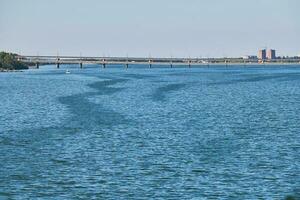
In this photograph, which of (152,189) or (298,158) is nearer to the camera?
(152,189)

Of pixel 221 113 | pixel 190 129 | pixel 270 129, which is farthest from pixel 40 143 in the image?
pixel 221 113

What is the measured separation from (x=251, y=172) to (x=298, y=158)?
5807 mm

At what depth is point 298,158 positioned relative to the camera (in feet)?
155

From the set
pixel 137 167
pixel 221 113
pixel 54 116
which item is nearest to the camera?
pixel 137 167

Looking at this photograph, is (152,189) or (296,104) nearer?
(152,189)

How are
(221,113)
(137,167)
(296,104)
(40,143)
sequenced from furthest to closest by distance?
(296,104), (221,113), (40,143), (137,167)

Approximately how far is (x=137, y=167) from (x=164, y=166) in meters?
1.60

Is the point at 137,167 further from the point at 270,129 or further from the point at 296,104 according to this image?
the point at 296,104

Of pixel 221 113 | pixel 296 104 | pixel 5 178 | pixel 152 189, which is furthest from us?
pixel 296 104

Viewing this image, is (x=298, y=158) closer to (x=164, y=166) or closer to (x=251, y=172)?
(x=251, y=172)

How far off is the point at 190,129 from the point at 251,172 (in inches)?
853

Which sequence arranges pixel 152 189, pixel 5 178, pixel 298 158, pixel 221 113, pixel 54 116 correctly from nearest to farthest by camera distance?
pixel 152 189
pixel 5 178
pixel 298 158
pixel 54 116
pixel 221 113

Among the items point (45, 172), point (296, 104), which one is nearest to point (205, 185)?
point (45, 172)

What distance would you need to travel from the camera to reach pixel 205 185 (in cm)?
3909
